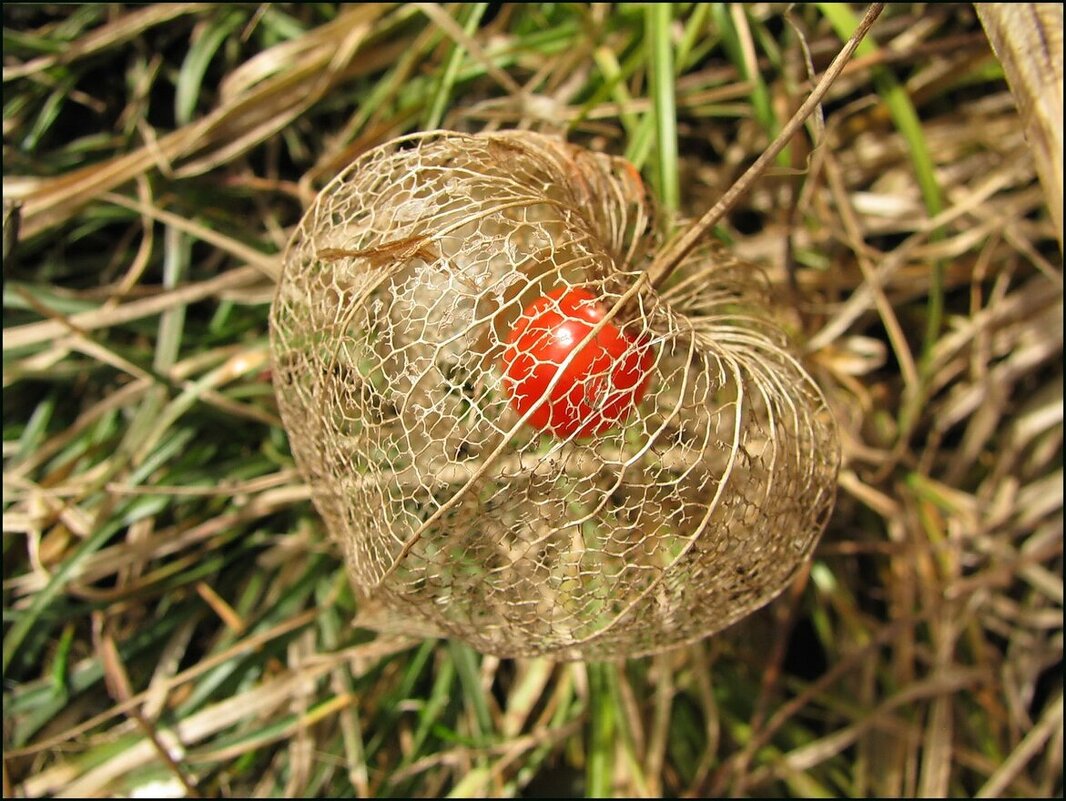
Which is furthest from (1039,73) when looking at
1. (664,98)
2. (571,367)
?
(664,98)

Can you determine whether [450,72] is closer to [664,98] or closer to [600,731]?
[664,98]

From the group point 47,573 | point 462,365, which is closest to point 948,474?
point 462,365

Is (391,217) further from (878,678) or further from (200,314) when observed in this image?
(878,678)

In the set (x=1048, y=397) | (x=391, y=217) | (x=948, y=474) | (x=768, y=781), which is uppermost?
(x=391, y=217)

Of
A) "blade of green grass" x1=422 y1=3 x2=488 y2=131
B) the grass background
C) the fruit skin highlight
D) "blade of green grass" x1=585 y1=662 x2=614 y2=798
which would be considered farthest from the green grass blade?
"blade of green grass" x1=585 y1=662 x2=614 y2=798

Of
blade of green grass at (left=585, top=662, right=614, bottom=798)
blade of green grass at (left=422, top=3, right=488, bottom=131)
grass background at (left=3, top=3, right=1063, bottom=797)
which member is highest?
blade of green grass at (left=422, top=3, right=488, bottom=131)

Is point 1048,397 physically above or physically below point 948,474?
above

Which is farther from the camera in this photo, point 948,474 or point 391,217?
point 948,474

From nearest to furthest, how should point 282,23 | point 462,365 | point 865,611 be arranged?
1. point 462,365
2. point 282,23
3. point 865,611

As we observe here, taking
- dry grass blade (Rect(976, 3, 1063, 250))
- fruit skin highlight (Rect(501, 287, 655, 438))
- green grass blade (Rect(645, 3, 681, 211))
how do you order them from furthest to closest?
1. green grass blade (Rect(645, 3, 681, 211))
2. fruit skin highlight (Rect(501, 287, 655, 438))
3. dry grass blade (Rect(976, 3, 1063, 250))

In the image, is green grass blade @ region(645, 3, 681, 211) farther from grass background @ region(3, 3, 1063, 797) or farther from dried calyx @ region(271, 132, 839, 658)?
dried calyx @ region(271, 132, 839, 658)
